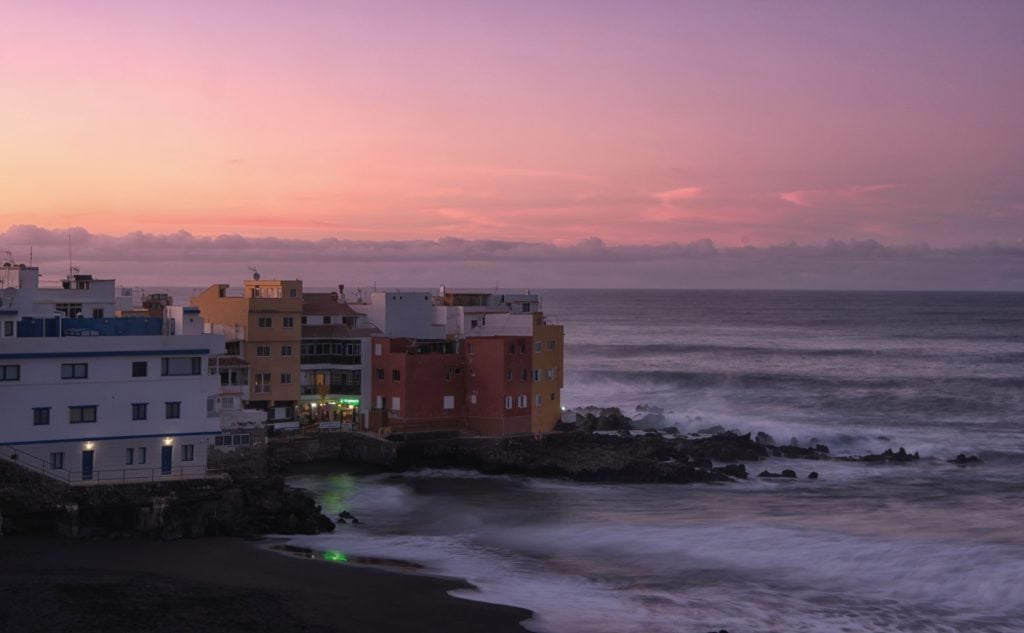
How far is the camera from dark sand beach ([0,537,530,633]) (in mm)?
24297

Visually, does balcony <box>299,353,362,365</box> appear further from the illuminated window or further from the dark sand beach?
the dark sand beach

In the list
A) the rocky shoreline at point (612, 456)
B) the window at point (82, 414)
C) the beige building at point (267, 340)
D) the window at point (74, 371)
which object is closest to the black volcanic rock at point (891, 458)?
the rocky shoreline at point (612, 456)

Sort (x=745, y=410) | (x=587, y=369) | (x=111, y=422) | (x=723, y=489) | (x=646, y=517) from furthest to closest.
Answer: (x=587, y=369), (x=745, y=410), (x=723, y=489), (x=646, y=517), (x=111, y=422)

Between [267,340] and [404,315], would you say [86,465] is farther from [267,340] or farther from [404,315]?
[404,315]

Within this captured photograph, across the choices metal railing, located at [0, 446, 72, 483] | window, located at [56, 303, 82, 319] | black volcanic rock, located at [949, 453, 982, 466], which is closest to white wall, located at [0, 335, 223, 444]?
metal railing, located at [0, 446, 72, 483]

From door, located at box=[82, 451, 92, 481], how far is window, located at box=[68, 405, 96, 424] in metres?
0.93

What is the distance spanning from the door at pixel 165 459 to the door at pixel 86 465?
205 cm

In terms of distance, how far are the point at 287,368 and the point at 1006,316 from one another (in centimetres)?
15683

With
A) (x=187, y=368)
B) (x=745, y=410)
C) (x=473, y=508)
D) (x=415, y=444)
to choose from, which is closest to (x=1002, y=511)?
(x=473, y=508)

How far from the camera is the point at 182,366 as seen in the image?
35.2 metres

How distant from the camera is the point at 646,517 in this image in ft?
124

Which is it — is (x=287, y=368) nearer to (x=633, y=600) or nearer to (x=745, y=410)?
(x=633, y=600)

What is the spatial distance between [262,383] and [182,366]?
13.7m

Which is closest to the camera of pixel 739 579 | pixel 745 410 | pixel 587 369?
pixel 739 579
